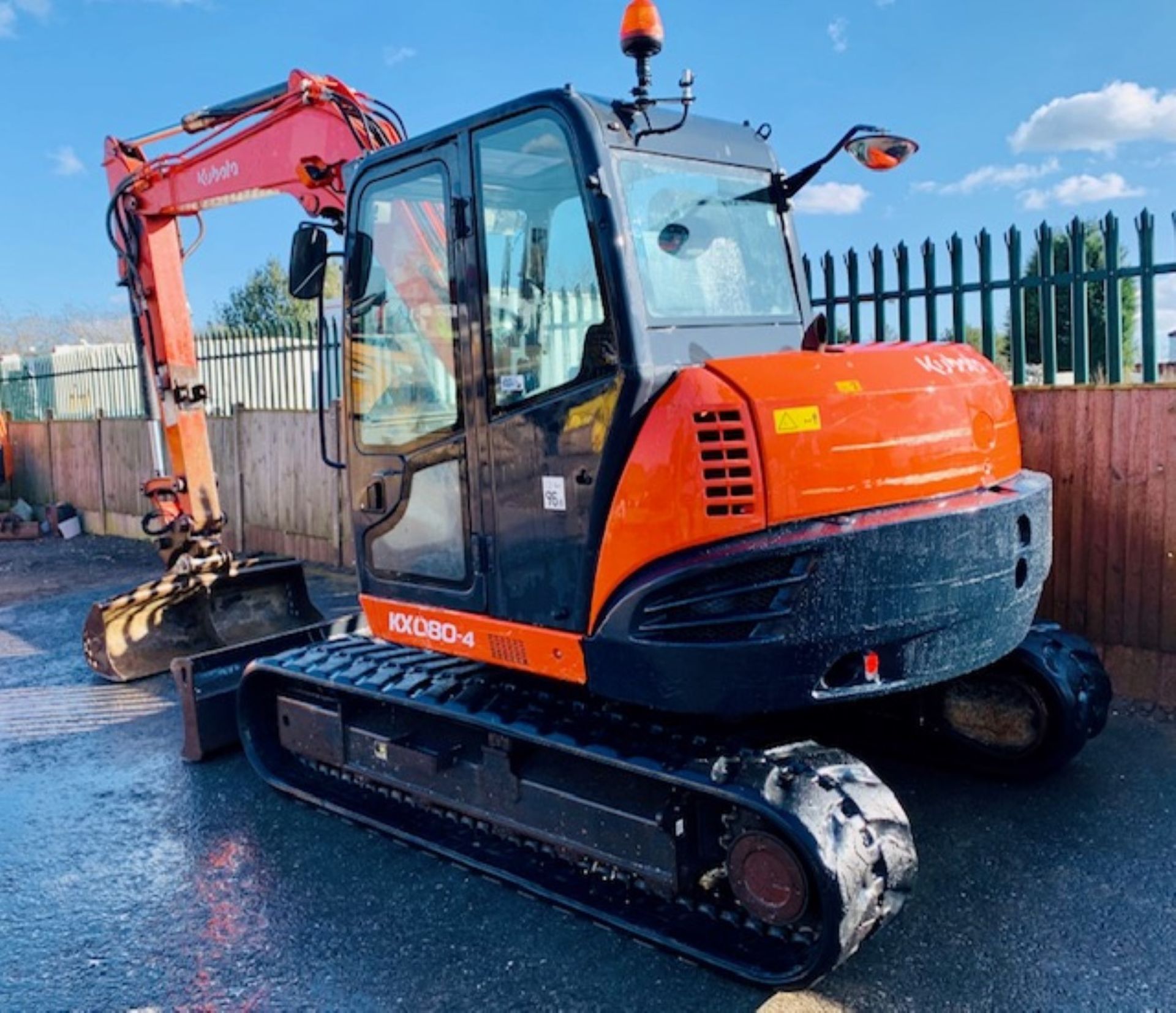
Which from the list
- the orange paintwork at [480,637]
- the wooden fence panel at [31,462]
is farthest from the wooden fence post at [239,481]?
the orange paintwork at [480,637]

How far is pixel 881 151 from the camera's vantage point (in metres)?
3.87

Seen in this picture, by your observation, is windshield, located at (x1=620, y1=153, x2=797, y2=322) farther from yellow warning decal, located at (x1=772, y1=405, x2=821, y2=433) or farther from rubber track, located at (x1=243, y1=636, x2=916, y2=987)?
rubber track, located at (x1=243, y1=636, x2=916, y2=987)

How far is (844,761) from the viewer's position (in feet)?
11.3

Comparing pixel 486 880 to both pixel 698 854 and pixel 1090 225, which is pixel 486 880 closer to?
pixel 698 854

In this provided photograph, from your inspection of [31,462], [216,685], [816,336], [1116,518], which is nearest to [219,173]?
[216,685]

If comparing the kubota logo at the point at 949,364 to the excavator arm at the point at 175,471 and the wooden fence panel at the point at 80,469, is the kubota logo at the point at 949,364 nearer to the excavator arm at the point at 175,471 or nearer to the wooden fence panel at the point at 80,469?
the excavator arm at the point at 175,471

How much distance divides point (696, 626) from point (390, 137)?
3.73m

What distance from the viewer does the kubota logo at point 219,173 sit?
6422 mm

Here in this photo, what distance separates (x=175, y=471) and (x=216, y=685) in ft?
8.50

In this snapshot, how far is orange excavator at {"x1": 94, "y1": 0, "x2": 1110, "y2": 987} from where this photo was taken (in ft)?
10.5

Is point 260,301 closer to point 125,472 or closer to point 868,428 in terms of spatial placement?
point 125,472

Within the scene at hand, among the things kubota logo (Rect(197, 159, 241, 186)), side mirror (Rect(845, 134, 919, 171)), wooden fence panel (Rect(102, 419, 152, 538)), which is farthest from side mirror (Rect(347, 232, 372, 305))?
wooden fence panel (Rect(102, 419, 152, 538))

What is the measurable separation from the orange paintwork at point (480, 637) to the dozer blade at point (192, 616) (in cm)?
272

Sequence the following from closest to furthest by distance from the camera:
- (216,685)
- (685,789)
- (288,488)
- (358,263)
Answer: (685,789)
(358,263)
(216,685)
(288,488)
